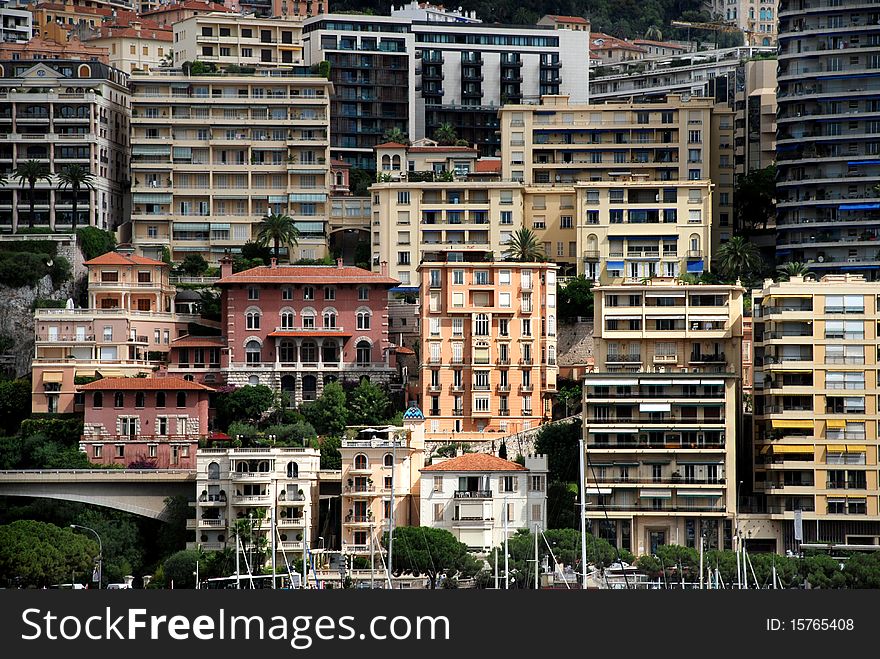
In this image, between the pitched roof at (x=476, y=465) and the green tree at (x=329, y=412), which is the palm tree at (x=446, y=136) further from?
the pitched roof at (x=476, y=465)

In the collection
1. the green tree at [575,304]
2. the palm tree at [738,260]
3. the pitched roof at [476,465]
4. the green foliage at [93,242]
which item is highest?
the green foliage at [93,242]

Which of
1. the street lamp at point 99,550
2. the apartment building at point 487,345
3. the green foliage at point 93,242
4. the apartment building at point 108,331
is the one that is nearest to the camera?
the street lamp at point 99,550

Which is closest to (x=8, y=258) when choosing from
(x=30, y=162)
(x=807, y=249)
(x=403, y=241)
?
(x=30, y=162)

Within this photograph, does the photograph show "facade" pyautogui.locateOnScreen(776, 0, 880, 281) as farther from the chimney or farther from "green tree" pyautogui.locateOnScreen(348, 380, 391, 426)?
the chimney

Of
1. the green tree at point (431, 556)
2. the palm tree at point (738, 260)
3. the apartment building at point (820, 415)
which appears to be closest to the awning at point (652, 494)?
the apartment building at point (820, 415)

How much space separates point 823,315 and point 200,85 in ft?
203

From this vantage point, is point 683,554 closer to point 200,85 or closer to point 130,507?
point 130,507

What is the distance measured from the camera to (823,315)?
139m

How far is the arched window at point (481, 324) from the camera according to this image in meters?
152

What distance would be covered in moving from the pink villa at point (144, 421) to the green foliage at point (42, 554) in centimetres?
1453

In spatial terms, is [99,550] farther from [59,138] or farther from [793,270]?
[59,138]

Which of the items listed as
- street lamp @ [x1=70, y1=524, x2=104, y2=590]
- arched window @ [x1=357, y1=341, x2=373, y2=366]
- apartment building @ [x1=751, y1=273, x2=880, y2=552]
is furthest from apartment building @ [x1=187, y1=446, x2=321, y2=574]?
apartment building @ [x1=751, y1=273, x2=880, y2=552]

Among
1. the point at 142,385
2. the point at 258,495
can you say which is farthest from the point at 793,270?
the point at 142,385

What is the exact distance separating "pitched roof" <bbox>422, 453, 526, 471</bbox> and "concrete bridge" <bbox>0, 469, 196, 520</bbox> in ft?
49.7
